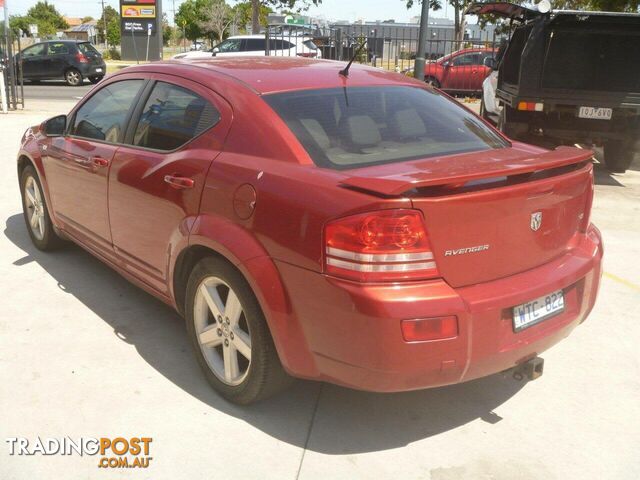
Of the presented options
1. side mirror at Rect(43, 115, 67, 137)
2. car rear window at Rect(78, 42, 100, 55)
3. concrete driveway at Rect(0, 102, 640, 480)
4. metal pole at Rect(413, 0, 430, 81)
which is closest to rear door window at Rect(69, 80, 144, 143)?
side mirror at Rect(43, 115, 67, 137)

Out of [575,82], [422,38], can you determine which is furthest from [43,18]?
[575,82]

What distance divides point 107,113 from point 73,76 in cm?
2331

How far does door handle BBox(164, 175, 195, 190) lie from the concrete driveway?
1015mm

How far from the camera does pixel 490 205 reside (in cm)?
291

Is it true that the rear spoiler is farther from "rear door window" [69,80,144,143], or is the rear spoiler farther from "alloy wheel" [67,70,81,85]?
"alloy wheel" [67,70,81,85]

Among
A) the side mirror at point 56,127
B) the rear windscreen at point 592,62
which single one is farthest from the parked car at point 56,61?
the side mirror at point 56,127

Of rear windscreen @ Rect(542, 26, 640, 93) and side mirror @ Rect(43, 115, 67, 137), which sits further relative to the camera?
rear windscreen @ Rect(542, 26, 640, 93)

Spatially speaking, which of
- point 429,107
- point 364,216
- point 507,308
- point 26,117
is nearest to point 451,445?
point 507,308

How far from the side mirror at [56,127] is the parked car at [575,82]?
19.9 ft

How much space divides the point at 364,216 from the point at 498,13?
26.2 feet

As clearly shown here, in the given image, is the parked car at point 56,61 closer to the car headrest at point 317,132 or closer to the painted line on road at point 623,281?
the painted line on road at point 623,281

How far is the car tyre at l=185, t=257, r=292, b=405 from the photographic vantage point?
10.5 feet

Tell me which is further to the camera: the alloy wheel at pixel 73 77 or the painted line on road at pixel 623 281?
the alloy wheel at pixel 73 77

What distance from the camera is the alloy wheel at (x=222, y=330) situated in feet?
10.9
